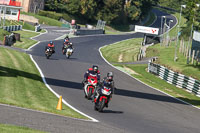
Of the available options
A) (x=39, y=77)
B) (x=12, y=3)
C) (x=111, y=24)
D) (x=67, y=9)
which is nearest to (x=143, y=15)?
(x=111, y=24)

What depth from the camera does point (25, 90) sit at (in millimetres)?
20406

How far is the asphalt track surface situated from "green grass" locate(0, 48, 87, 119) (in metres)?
0.85

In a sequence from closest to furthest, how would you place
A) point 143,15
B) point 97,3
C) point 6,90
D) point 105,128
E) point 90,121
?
1. point 105,128
2. point 90,121
3. point 6,90
4. point 97,3
5. point 143,15

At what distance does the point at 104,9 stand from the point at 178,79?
3110 inches

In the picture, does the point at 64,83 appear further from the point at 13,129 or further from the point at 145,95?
the point at 13,129

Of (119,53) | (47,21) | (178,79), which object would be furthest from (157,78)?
(47,21)

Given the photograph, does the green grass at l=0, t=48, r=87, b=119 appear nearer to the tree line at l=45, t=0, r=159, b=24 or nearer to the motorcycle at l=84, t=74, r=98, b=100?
the motorcycle at l=84, t=74, r=98, b=100

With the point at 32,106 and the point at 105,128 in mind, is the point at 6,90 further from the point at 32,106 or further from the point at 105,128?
the point at 105,128

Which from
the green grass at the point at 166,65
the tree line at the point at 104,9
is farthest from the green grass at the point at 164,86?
the tree line at the point at 104,9

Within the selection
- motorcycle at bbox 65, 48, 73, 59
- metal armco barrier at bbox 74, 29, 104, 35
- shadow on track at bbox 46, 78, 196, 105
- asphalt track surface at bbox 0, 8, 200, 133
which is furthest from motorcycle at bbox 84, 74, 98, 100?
metal armco barrier at bbox 74, 29, 104, 35

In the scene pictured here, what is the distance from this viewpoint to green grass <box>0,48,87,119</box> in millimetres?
16616

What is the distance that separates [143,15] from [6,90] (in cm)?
11114

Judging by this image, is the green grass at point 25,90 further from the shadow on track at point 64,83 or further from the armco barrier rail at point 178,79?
the armco barrier rail at point 178,79

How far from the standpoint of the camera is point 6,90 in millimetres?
19094
